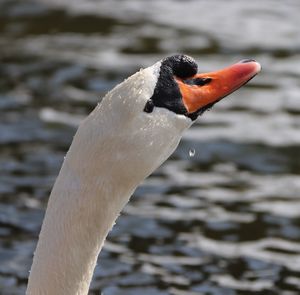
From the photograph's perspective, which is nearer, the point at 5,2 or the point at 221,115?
the point at 221,115

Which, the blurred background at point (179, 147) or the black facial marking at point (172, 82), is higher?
the black facial marking at point (172, 82)

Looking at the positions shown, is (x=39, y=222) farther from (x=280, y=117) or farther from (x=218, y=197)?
(x=280, y=117)

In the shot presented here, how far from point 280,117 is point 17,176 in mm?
2848

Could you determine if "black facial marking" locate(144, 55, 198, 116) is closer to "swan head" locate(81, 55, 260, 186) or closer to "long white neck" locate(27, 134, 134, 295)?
"swan head" locate(81, 55, 260, 186)

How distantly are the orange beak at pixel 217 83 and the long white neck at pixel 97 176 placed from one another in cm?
35

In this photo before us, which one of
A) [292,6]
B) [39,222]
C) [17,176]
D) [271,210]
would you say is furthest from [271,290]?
[292,6]

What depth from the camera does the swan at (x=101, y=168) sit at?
6750 millimetres

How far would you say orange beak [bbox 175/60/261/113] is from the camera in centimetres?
735

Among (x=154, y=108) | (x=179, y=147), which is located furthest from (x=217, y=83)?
(x=179, y=147)

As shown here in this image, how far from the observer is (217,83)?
7.41 m

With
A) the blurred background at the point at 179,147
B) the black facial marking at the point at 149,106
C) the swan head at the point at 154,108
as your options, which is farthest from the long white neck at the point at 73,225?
the blurred background at the point at 179,147

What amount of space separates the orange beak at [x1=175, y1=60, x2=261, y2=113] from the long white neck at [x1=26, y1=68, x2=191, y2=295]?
35 centimetres

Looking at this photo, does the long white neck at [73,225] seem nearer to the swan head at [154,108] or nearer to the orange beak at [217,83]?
the swan head at [154,108]

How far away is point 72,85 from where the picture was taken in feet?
46.2
